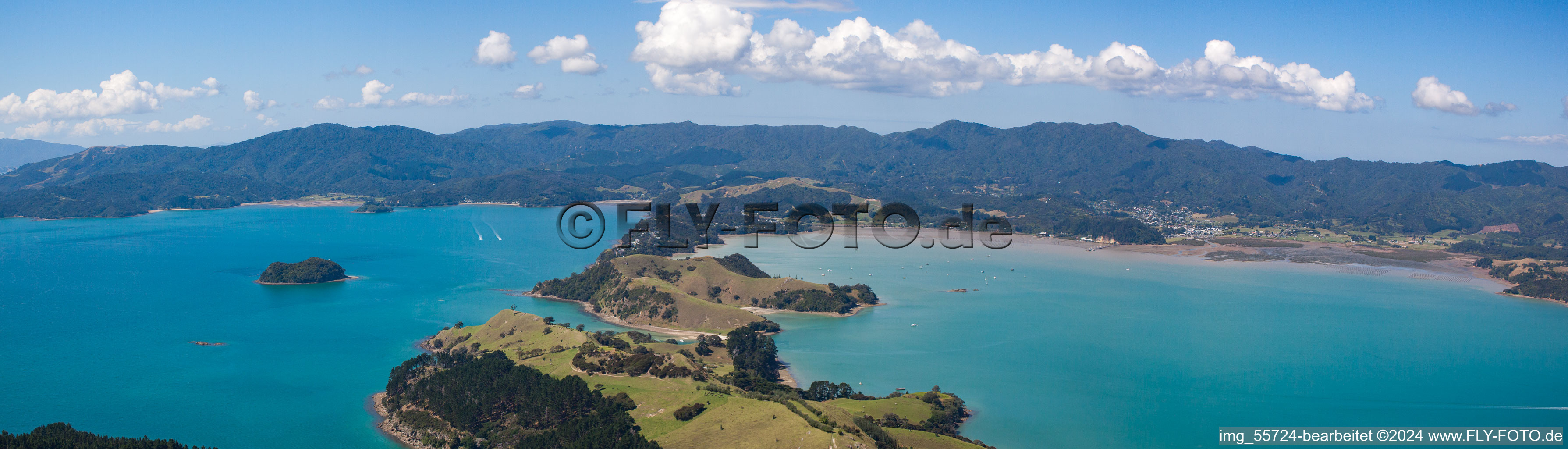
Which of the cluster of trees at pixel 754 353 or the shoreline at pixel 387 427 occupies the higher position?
the cluster of trees at pixel 754 353

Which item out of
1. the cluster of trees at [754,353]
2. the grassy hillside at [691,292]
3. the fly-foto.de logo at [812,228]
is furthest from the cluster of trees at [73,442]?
the fly-foto.de logo at [812,228]

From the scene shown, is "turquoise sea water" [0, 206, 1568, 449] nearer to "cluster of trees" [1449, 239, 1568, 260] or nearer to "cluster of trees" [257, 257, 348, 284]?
"cluster of trees" [257, 257, 348, 284]

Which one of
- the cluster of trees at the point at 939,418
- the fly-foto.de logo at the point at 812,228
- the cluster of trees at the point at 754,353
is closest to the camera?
the cluster of trees at the point at 939,418

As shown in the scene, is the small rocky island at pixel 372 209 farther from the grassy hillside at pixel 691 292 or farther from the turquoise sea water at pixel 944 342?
the grassy hillside at pixel 691 292

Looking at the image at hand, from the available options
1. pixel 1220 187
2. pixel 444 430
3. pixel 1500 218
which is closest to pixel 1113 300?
pixel 444 430

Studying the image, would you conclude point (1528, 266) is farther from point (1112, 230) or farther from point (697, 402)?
point (697, 402)

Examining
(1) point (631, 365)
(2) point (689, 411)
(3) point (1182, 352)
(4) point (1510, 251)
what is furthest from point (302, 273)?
(4) point (1510, 251)
